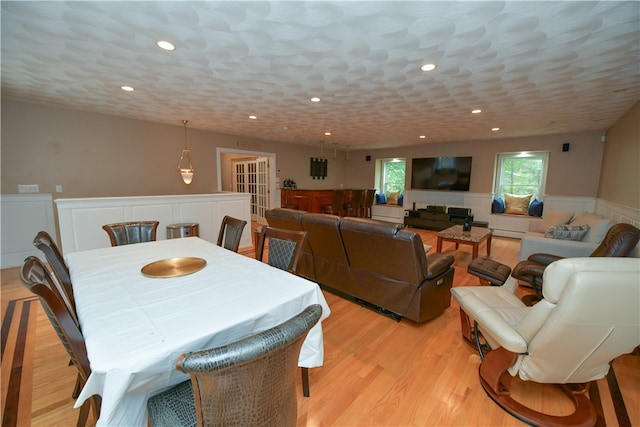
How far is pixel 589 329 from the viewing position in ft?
3.92

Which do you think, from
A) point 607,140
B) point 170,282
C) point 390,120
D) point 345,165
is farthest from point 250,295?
point 345,165

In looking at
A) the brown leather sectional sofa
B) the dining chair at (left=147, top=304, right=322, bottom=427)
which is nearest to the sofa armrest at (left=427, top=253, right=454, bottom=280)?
the brown leather sectional sofa

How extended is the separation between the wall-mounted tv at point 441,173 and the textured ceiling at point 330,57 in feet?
8.59

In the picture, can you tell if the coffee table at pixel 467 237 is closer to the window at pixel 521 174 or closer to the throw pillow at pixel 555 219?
the throw pillow at pixel 555 219

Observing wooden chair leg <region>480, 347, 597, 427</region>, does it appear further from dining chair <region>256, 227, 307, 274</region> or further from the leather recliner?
dining chair <region>256, 227, 307, 274</region>

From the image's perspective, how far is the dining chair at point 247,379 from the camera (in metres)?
0.65

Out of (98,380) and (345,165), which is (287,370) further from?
(345,165)

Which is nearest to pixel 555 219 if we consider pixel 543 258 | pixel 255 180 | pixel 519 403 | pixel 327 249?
pixel 543 258

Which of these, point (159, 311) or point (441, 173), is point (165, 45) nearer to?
point (159, 311)

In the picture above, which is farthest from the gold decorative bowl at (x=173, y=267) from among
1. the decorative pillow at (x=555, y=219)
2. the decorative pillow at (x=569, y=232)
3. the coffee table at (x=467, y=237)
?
the decorative pillow at (x=555, y=219)

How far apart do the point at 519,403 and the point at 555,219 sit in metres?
4.21

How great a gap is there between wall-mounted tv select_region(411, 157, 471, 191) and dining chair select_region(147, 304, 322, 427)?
273 inches

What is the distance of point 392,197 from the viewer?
8.40 meters

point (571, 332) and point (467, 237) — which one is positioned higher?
point (571, 332)
